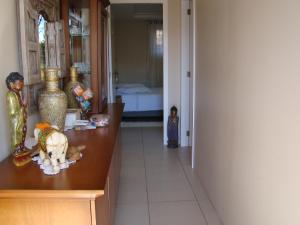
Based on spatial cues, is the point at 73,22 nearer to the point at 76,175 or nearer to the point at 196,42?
the point at 196,42

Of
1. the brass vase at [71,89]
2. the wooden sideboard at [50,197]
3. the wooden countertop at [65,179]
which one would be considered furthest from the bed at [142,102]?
the wooden sideboard at [50,197]

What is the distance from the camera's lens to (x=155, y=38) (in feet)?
27.7

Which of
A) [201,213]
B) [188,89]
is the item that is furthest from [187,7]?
→ [201,213]

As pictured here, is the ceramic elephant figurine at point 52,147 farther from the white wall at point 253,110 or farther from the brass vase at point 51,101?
the white wall at point 253,110

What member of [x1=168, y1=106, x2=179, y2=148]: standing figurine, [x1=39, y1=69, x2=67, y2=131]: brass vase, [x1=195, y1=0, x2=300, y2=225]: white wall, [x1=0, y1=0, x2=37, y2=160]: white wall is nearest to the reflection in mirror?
[x1=39, y1=69, x2=67, y2=131]: brass vase

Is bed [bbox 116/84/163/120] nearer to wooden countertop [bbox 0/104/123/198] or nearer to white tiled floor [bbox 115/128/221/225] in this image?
white tiled floor [bbox 115/128/221/225]

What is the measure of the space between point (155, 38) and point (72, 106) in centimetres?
635

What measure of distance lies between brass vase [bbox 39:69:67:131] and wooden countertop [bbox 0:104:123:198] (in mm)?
343

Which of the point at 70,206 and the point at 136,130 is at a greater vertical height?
the point at 70,206

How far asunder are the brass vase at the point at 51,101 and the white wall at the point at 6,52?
9.0 inches

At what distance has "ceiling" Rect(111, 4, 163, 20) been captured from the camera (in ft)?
21.7

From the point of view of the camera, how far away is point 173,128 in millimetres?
4684

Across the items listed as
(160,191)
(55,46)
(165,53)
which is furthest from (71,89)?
(165,53)

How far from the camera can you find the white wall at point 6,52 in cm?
152
